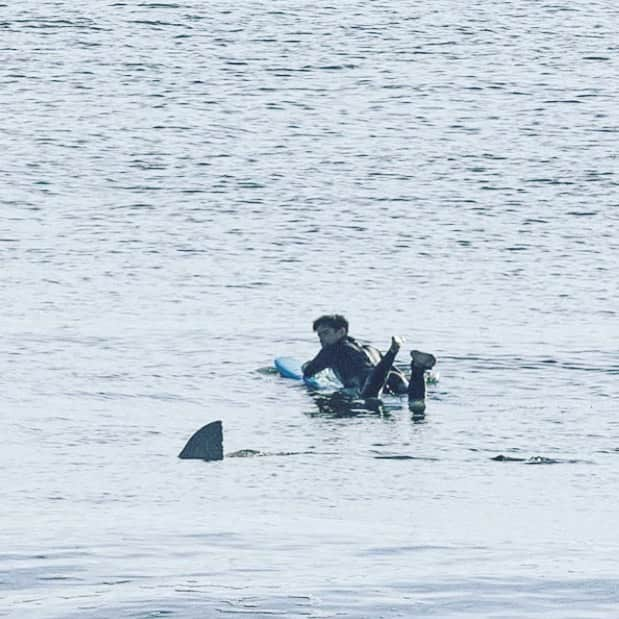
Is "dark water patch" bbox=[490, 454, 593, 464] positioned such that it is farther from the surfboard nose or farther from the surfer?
the surfer

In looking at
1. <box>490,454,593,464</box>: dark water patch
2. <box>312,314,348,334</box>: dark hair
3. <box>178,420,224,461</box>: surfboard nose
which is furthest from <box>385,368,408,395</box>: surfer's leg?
<box>178,420,224,461</box>: surfboard nose

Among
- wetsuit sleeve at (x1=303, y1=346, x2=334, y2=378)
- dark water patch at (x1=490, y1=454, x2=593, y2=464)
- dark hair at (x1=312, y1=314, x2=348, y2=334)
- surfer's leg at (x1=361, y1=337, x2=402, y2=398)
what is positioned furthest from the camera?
wetsuit sleeve at (x1=303, y1=346, x2=334, y2=378)

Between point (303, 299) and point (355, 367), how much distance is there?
385 inches

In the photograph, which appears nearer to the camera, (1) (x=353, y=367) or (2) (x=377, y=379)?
(2) (x=377, y=379)

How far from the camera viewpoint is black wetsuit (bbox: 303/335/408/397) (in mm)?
25953

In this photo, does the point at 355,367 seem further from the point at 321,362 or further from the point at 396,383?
the point at 396,383

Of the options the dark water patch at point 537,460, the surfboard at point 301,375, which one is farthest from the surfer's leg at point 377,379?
the dark water patch at point 537,460

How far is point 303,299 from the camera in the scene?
35.8 m

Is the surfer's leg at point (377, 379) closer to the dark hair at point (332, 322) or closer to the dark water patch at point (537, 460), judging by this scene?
the dark hair at point (332, 322)

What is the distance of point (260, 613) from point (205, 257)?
26328 millimetres

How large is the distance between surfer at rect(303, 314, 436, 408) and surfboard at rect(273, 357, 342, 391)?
0.52 metres

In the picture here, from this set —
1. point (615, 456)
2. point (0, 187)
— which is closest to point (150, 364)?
point (615, 456)

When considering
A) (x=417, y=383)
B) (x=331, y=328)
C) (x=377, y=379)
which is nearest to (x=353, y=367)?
(x=377, y=379)

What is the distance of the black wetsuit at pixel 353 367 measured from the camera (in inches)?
1022
